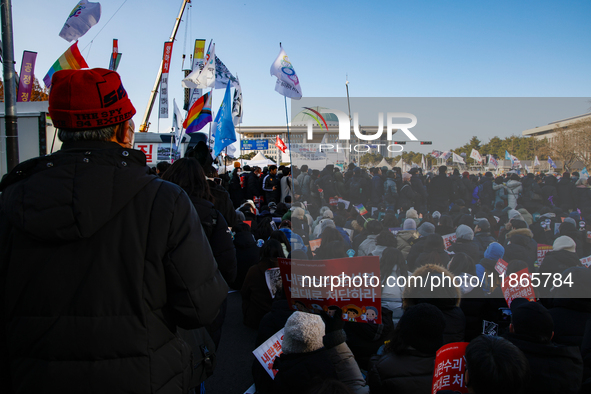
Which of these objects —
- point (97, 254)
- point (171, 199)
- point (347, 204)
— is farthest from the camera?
point (347, 204)

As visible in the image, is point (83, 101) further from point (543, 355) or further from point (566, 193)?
point (566, 193)

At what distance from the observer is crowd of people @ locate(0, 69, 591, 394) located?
1152 mm

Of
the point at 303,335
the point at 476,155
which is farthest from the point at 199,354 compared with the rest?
the point at 476,155

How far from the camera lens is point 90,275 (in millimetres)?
1170

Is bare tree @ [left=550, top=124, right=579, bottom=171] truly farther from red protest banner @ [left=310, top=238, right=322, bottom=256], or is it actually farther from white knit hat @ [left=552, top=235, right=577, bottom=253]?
red protest banner @ [left=310, top=238, right=322, bottom=256]

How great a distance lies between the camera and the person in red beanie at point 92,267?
3.72 feet

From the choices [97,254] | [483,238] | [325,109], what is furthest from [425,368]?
[97,254]

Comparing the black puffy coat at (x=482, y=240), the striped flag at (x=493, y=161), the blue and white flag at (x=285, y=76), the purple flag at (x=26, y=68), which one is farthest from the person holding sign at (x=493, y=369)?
the purple flag at (x=26, y=68)

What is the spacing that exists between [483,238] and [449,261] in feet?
0.94

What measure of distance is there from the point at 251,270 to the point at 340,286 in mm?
2505

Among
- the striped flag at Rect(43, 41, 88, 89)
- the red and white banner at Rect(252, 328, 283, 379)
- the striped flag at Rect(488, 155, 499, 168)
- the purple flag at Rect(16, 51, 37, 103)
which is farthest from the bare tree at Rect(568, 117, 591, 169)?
the purple flag at Rect(16, 51, 37, 103)

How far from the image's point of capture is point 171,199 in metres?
1.29

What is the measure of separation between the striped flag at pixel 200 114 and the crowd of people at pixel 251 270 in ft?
22.1

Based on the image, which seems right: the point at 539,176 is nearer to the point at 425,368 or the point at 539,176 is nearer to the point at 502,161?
the point at 502,161
